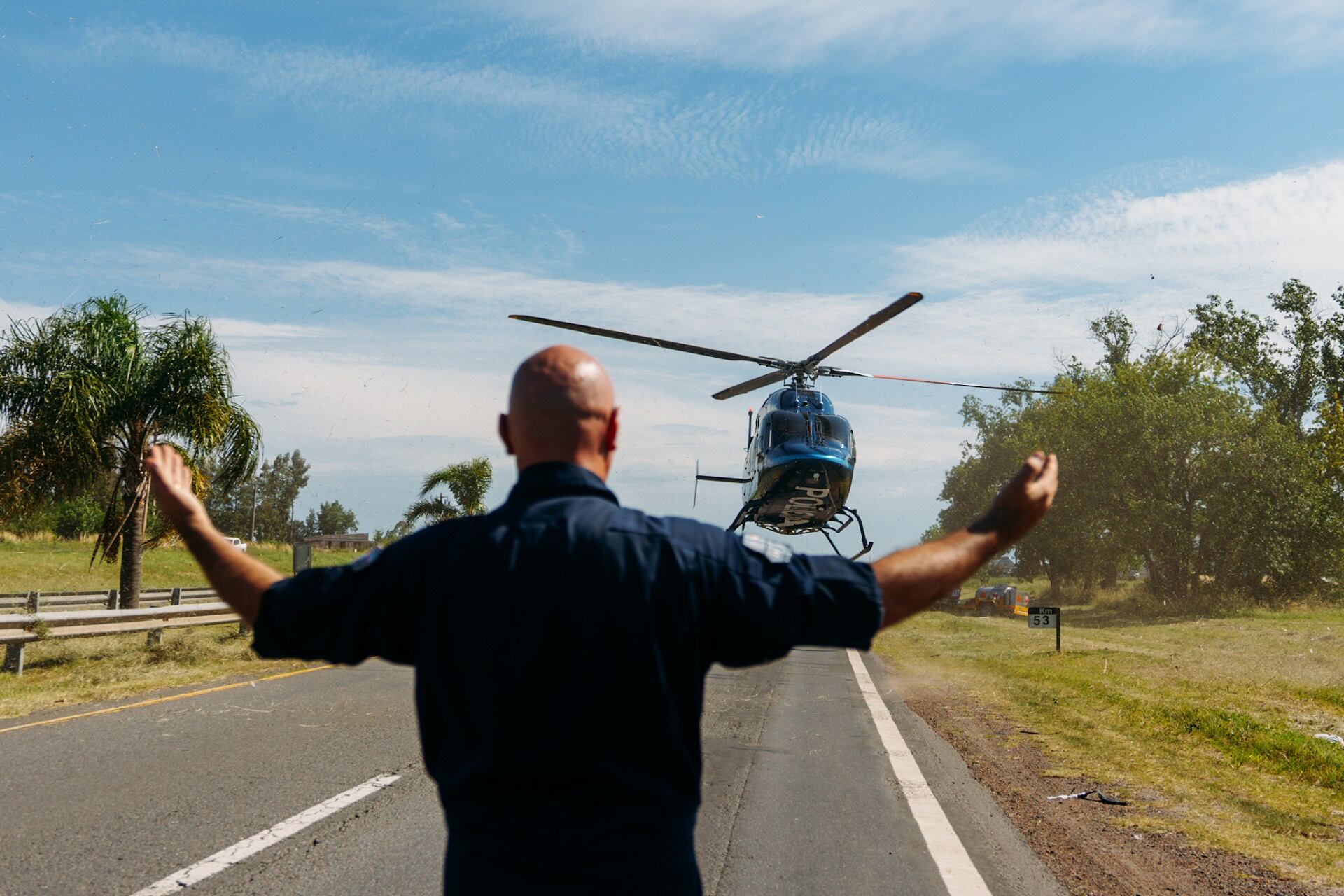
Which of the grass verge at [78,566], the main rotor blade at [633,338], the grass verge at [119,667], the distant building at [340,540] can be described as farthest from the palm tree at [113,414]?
the distant building at [340,540]

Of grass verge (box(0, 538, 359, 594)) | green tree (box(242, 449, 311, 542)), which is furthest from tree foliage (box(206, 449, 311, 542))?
grass verge (box(0, 538, 359, 594))

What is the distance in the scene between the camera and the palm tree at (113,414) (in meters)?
18.6

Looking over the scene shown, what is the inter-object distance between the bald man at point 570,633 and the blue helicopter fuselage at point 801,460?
16875 mm

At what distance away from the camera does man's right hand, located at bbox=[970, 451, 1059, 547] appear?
235 cm

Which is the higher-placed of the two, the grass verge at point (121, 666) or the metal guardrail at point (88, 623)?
the metal guardrail at point (88, 623)

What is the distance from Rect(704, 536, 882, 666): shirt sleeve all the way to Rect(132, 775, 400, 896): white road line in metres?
4.50

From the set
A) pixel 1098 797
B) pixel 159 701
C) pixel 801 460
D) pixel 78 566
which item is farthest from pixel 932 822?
pixel 78 566

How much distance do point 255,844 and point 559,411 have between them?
16.8 feet

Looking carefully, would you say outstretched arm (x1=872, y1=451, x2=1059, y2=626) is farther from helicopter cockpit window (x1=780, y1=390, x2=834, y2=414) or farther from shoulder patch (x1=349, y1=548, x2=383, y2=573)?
helicopter cockpit window (x1=780, y1=390, x2=834, y2=414)

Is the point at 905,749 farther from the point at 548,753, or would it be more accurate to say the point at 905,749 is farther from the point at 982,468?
the point at 982,468

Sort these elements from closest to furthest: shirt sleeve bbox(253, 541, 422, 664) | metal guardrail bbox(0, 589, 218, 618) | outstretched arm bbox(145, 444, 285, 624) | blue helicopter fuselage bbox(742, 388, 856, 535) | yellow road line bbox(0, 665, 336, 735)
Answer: shirt sleeve bbox(253, 541, 422, 664)
outstretched arm bbox(145, 444, 285, 624)
yellow road line bbox(0, 665, 336, 735)
blue helicopter fuselage bbox(742, 388, 856, 535)
metal guardrail bbox(0, 589, 218, 618)

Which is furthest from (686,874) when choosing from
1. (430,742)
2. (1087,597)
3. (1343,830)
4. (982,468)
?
(982,468)

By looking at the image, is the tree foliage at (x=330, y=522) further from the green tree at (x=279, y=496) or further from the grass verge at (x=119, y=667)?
the grass verge at (x=119, y=667)

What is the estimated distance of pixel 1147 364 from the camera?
53406 mm
